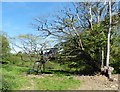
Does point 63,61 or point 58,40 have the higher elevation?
point 58,40

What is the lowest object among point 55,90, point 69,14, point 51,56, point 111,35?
point 55,90

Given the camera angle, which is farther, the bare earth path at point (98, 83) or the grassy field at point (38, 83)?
the bare earth path at point (98, 83)

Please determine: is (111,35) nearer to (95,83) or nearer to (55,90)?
(95,83)

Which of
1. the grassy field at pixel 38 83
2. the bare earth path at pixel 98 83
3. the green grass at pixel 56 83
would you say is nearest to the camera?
the grassy field at pixel 38 83

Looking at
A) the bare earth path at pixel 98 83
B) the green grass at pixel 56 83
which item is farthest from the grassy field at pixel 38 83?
the bare earth path at pixel 98 83

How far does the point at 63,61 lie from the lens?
14078mm

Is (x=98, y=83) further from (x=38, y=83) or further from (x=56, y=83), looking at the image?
(x=38, y=83)

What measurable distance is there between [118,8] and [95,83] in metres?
4.68

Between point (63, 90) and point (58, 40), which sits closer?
point (63, 90)

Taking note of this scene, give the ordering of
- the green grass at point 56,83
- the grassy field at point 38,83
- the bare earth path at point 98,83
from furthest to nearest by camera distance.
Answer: the bare earth path at point 98,83, the green grass at point 56,83, the grassy field at point 38,83

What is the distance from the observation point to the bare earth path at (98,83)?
9017mm

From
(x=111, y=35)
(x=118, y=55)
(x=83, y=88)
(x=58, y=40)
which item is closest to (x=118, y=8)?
(x=111, y=35)

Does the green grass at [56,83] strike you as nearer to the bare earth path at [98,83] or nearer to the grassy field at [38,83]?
the grassy field at [38,83]

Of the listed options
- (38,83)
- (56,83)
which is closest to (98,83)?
(56,83)
